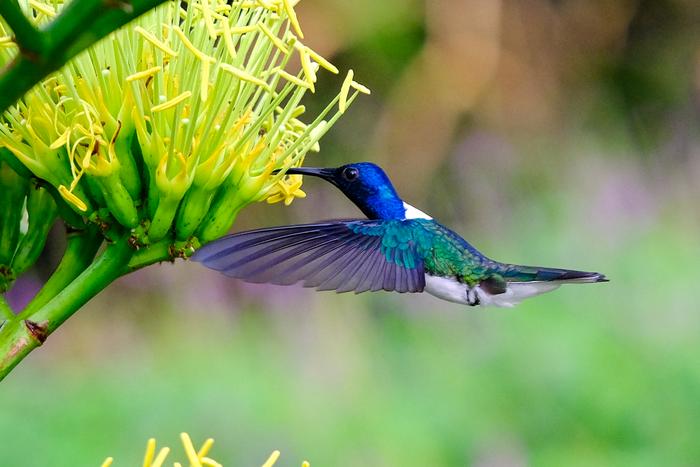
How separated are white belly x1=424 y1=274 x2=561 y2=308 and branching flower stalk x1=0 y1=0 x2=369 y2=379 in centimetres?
39

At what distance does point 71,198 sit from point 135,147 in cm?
6

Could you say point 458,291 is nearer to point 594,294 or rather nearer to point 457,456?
point 457,456

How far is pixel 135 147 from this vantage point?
667 millimetres

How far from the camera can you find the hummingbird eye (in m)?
0.99

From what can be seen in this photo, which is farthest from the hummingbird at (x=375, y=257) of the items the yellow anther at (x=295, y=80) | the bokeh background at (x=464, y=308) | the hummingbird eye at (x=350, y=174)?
the bokeh background at (x=464, y=308)

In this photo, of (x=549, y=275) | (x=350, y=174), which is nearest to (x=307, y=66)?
(x=350, y=174)

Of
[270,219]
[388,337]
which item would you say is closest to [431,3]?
[270,219]

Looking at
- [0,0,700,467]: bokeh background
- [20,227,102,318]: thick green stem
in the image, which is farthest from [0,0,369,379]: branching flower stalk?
[0,0,700,467]: bokeh background

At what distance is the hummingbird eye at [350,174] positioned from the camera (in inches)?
39.1

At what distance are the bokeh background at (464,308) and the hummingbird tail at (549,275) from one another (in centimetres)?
87

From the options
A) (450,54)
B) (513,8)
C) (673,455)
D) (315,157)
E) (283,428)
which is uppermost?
(513,8)

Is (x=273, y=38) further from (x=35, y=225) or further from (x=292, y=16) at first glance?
(x=35, y=225)

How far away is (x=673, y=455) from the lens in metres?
1.89

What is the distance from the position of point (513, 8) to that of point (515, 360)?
1470mm
